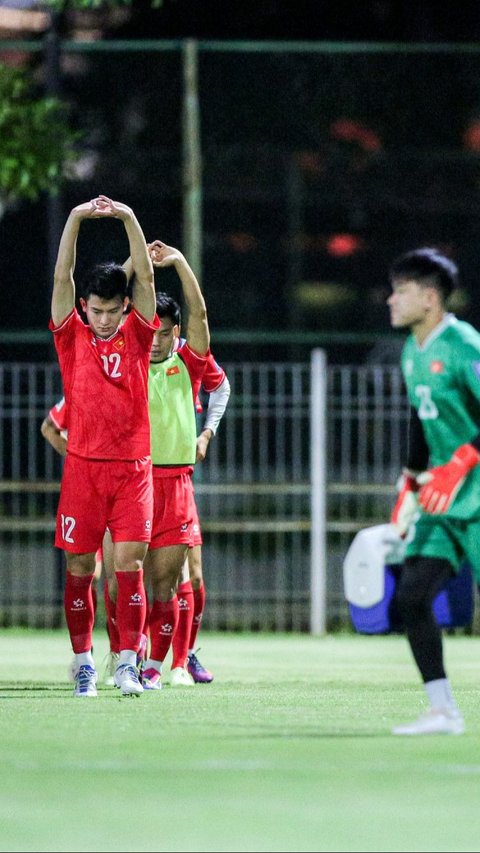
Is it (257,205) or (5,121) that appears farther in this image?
(257,205)

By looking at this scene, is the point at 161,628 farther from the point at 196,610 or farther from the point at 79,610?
the point at 196,610

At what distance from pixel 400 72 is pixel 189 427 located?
10774mm

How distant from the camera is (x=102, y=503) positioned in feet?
31.4

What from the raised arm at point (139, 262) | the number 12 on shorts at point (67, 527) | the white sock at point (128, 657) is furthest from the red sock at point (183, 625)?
the raised arm at point (139, 262)

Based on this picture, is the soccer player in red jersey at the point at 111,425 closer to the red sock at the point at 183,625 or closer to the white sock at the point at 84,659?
the white sock at the point at 84,659

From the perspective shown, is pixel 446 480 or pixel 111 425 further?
pixel 111 425

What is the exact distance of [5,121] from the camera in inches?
627

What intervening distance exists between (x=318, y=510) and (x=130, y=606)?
6736 millimetres

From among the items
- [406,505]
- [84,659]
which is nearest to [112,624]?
[84,659]

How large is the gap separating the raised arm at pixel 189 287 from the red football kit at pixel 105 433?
1.65 feet

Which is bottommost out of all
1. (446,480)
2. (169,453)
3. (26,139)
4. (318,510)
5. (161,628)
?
(318,510)

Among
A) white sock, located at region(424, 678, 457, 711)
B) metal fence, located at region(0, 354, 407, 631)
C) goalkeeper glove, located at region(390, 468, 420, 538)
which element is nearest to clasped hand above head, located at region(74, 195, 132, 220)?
goalkeeper glove, located at region(390, 468, 420, 538)

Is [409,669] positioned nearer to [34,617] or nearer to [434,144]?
[34,617]

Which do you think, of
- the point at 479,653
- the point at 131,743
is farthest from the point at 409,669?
the point at 131,743
